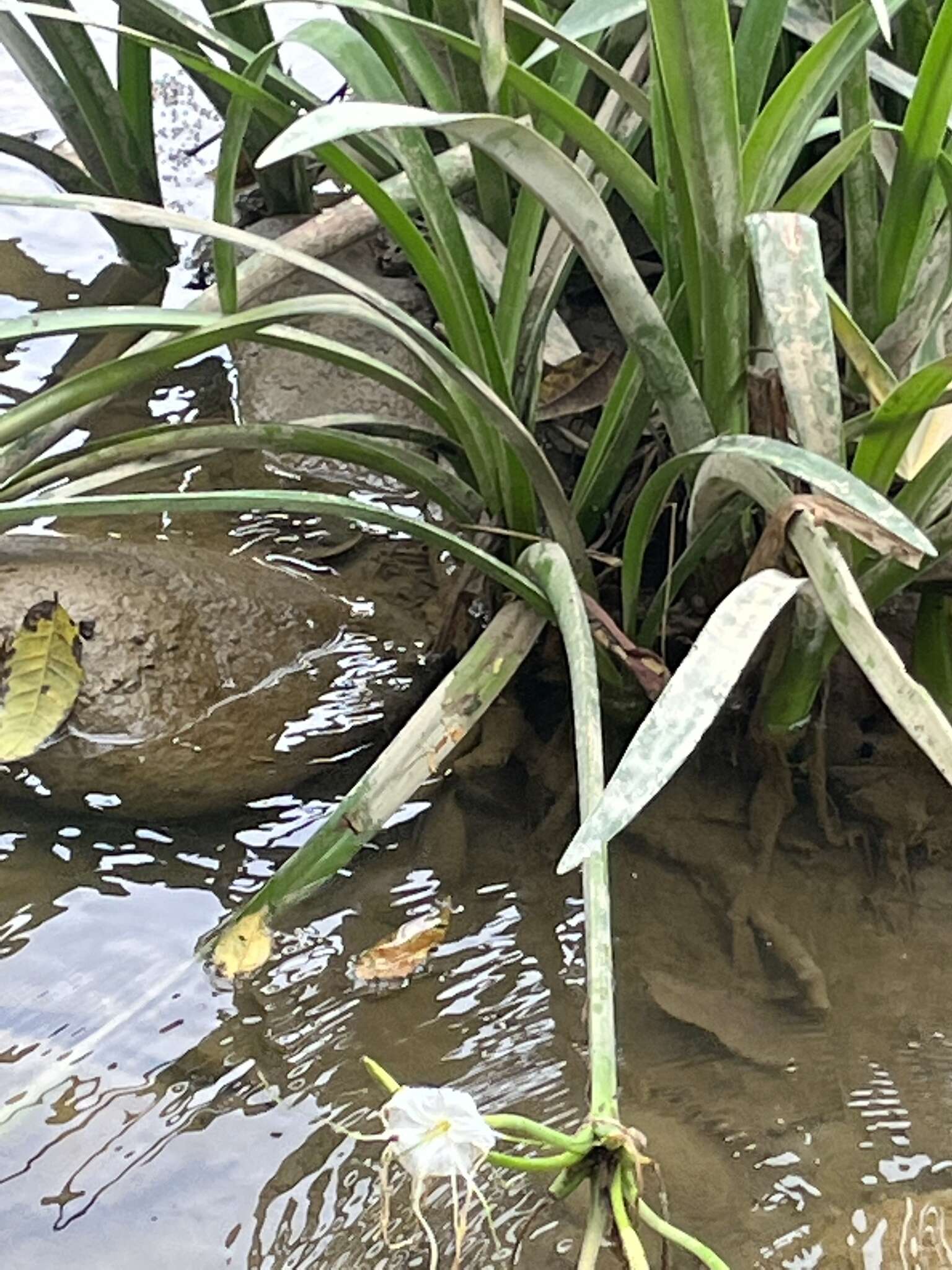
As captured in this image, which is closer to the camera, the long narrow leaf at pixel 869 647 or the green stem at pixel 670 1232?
the green stem at pixel 670 1232

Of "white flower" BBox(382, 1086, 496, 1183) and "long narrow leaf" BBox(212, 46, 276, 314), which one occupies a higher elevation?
"long narrow leaf" BBox(212, 46, 276, 314)

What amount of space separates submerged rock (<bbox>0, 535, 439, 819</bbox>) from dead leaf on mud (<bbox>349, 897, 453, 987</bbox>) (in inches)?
7.5

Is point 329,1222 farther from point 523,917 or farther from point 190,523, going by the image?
point 190,523

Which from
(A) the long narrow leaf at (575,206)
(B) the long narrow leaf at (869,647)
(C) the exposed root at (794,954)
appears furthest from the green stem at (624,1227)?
(A) the long narrow leaf at (575,206)

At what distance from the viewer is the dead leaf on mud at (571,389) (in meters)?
1.36

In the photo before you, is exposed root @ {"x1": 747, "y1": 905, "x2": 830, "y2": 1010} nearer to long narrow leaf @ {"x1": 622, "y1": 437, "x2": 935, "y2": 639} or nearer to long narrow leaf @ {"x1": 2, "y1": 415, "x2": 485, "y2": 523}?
long narrow leaf @ {"x1": 622, "y1": 437, "x2": 935, "y2": 639}

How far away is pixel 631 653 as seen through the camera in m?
1.10

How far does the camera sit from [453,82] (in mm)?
1322

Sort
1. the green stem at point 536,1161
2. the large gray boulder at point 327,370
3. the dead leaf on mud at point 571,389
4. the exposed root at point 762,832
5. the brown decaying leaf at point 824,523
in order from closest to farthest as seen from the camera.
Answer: the green stem at point 536,1161
the brown decaying leaf at point 824,523
the exposed root at point 762,832
the dead leaf on mud at point 571,389
the large gray boulder at point 327,370

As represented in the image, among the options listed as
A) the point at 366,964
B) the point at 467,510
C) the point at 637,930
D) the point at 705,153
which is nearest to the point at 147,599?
the point at 467,510

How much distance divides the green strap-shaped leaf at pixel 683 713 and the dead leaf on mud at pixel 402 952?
35cm

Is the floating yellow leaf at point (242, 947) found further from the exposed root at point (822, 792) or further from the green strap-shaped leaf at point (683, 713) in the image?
the exposed root at point (822, 792)

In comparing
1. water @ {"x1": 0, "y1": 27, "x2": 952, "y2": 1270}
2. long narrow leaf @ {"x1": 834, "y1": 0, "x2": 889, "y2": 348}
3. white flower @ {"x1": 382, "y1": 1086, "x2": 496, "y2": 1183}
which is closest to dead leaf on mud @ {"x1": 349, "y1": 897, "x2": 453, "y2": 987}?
water @ {"x1": 0, "y1": 27, "x2": 952, "y2": 1270}

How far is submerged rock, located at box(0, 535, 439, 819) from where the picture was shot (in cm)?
118
